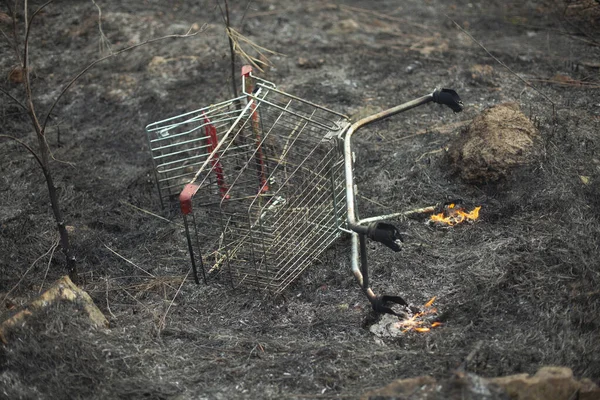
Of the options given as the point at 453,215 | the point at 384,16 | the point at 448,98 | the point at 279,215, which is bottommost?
the point at 453,215

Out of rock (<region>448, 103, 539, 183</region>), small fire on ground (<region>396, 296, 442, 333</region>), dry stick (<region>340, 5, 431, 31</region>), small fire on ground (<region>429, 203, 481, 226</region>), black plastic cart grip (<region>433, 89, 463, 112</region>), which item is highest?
black plastic cart grip (<region>433, 89, 463, 112</region>)

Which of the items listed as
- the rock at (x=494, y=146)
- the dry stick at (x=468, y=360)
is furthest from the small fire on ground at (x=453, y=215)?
the dry stick at (x=468, y=360)

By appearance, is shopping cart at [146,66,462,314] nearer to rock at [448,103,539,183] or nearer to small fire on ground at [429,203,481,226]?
small fire on ground at [429,203,481,226]

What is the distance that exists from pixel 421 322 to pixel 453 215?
1178mm

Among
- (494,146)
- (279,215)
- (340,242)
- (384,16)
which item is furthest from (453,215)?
(384,16)

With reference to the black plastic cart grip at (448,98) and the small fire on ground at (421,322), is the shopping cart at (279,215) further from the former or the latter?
the small fire on ground at (421,322)

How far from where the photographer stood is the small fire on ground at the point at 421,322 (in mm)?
3941

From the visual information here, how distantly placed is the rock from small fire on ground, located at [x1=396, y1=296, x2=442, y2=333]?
1.36 meters

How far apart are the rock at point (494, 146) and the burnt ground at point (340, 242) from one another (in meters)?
0.09

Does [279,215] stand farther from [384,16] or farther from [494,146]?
[384,16]

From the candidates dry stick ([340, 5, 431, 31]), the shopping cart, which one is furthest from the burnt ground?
the shopping cart

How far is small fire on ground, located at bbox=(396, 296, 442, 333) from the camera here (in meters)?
3.94

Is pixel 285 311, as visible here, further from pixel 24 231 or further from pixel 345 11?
pixel 345 11

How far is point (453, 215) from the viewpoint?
4906mm
